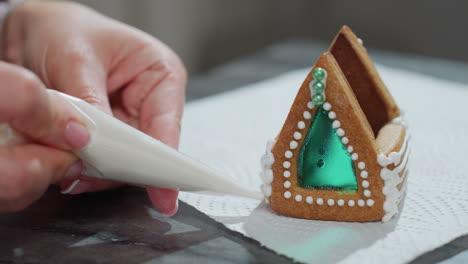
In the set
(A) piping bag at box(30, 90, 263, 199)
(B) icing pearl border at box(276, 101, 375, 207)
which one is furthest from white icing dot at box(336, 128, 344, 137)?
(A) piping bag at box(30, 90, 263, 199)

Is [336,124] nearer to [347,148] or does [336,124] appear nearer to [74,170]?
[347,148]

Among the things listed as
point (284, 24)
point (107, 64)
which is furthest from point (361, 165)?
point (284, 24)

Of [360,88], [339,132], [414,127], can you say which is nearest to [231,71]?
[414,127]

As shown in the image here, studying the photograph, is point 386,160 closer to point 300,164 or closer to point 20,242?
point 300,164

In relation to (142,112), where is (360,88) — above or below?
above

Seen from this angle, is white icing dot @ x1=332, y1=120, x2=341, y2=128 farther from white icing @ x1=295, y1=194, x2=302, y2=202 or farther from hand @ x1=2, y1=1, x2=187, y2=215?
hand @ x1=2, y1=1, x2=187, y2=215

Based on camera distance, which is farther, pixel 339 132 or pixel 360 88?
pixel 360 88
